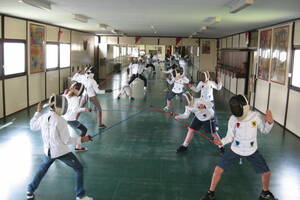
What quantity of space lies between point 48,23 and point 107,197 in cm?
849

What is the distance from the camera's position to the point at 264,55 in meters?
9.65

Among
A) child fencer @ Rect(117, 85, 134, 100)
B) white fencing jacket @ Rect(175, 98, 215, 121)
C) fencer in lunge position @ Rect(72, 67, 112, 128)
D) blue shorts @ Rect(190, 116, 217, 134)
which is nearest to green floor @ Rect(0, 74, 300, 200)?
blue shorts @ Rect(190, 116, 217, 134)

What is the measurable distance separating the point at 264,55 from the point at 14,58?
7.61m

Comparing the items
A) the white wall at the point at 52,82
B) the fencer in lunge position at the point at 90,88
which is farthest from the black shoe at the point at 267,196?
the white wall at the point at 52,82

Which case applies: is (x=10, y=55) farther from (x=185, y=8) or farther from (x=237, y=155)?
(x=237, y=155)

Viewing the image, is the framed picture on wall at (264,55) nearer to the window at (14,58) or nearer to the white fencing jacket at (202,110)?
the white fencing jacket at (202,110)

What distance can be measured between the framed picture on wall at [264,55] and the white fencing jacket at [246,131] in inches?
242

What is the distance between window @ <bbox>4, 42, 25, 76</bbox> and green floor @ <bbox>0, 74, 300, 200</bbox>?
5.35ft

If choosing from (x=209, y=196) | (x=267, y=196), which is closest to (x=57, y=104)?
(x=209, y=196)

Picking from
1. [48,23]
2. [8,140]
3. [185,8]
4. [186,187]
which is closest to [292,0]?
[185,8]

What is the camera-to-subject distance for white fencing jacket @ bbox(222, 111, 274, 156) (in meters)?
3.57

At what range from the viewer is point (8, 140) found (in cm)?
612

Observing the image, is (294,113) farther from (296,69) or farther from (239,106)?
(239,106)

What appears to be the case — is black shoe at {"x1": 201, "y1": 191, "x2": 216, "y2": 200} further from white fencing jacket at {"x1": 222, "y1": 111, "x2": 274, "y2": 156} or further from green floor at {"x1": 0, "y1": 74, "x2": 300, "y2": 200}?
white fencing jacket at {"x1": 222, "y1": 111, "x2": 274, "y2": 156}
